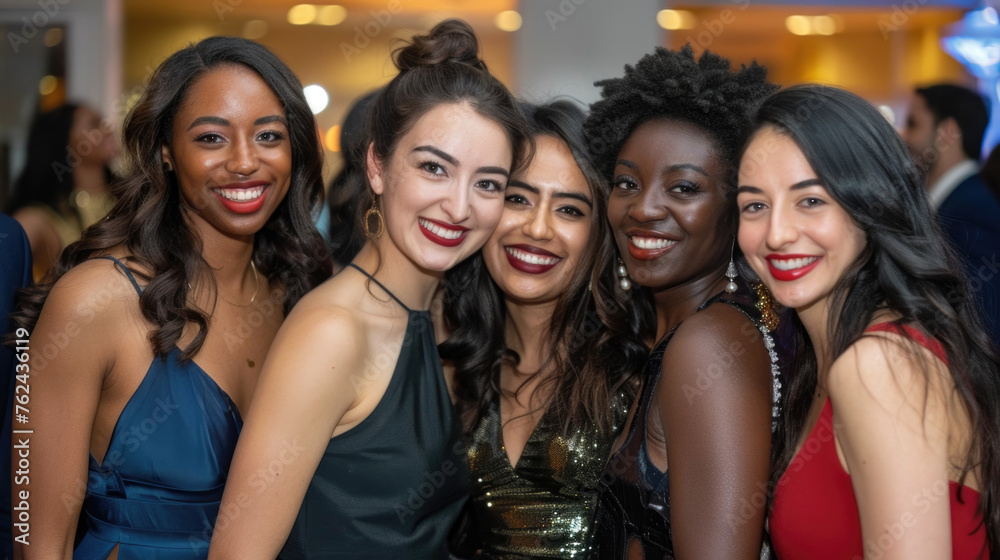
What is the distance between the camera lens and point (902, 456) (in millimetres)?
1487

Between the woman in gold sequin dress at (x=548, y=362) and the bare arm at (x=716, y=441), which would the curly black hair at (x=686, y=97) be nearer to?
the woman in gold sequin dress at (x=548, y=362)

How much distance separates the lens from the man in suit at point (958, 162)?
3.84 m

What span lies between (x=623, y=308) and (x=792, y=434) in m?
0.72

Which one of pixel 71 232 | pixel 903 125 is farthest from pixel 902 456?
pixel 903 125

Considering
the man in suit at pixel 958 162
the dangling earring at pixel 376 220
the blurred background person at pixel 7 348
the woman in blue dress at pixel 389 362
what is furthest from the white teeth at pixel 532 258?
the man in suit at pixel 958 162

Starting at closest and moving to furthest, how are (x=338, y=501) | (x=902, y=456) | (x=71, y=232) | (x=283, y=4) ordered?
(x=902, y=456) < (x=338, y=501) < (x=71, y=232) < (x=283, y=4)

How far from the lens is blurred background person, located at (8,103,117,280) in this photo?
13.6 feet

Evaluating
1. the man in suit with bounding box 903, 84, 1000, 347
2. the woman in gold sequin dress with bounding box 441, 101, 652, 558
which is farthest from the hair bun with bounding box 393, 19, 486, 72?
the man in suit with bounding box 903, 84, 1000, 347

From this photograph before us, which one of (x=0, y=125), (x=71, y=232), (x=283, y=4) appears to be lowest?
(x=71, y=232)

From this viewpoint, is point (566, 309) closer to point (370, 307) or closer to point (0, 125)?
point (370, 307)

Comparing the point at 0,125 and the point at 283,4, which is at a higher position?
the point at 283,4

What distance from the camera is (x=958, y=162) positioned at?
4492 millimetres

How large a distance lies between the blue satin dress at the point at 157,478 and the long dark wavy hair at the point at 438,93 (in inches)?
25.4

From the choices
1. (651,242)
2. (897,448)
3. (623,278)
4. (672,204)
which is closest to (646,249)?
(651,242)
